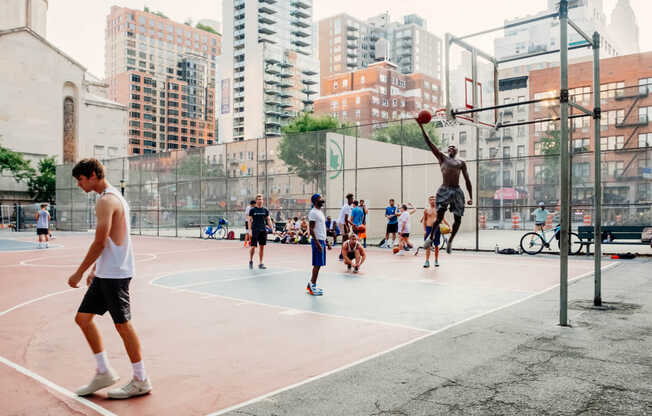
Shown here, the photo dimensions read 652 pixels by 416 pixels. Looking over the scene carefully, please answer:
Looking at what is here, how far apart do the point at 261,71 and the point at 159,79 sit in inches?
1812

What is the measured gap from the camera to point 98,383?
4430 mm

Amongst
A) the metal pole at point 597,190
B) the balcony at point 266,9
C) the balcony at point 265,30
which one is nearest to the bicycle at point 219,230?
the metal pole at point 597,190

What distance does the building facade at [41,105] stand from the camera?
51.0m

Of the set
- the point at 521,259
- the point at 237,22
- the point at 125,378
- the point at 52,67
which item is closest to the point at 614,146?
the point at 521,259

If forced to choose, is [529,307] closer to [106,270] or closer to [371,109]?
[106,270]

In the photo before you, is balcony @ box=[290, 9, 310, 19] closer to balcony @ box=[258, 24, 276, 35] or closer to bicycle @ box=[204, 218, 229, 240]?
balcony @ box=[258, 24, 276, 35]

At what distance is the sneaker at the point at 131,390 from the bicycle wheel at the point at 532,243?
52.6 ft

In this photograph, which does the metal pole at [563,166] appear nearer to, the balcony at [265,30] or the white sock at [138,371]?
the white sock at [138,371]

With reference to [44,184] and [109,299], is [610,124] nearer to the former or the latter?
[44,184]

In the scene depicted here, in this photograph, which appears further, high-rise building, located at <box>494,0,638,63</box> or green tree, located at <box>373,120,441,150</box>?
high-rise building, located at <box>494,0,638,63</box>

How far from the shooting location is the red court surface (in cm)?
456

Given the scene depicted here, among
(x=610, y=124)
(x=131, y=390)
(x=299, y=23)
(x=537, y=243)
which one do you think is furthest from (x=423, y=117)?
(x=299, y=23)

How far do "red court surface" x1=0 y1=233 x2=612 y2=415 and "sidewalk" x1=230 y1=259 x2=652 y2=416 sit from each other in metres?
0.39

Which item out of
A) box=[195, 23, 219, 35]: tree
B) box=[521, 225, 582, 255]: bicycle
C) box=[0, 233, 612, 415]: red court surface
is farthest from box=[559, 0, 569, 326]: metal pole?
box=[195, 23, 219, 35]: tree
